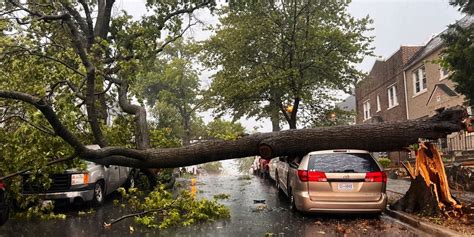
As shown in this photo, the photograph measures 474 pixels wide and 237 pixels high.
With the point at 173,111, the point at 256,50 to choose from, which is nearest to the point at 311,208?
the point at 256,50

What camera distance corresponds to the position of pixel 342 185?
8.54 metres

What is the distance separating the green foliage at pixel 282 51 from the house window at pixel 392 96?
6331mm

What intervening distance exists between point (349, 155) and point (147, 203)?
4272mm

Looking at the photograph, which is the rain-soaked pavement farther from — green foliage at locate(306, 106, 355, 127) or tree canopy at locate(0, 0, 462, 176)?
green foliage at locate(306, 106, 355, 127)

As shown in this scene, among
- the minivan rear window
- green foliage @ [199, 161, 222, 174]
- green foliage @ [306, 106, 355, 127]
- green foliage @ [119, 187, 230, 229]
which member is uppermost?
green foliage @ [306, 106, 355, 127]

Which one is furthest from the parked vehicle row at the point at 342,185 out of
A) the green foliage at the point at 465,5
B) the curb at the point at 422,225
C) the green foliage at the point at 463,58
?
the green foliage at the point at 465,5

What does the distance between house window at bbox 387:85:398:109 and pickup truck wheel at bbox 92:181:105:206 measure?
23460 millimetres

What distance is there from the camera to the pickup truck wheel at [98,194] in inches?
439

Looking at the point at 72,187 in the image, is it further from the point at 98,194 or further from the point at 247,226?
the point at 247,226

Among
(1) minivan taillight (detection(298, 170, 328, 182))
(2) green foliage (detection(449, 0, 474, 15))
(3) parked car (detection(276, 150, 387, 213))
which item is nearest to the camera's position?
(3) parked car (detection(276, 150, 387, 213))

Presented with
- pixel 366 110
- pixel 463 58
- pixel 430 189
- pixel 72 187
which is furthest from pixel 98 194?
pixel 366 110

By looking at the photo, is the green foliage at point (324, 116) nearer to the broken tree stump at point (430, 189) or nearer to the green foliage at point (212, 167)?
the broken tree stump at point (430, 189)

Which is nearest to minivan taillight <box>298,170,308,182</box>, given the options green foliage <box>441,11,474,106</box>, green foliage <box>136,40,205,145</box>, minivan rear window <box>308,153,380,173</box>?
minivan rear window <box>308,153,380,173</box>

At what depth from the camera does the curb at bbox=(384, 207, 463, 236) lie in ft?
22.7
